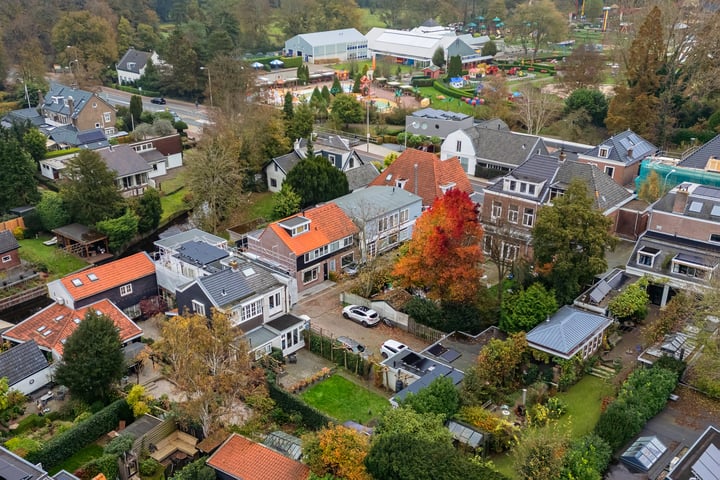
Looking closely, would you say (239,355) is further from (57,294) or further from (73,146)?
(73,146)

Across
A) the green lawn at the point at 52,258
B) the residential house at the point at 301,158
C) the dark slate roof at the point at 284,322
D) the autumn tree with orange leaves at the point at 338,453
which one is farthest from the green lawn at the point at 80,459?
the residential house at the point at 301,158

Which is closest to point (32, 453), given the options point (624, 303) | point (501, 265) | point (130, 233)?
point (130, 233)

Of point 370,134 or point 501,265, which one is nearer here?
point 501,265

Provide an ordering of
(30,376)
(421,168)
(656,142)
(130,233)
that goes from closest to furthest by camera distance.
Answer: (30,376) < (130,233) < (421,168) < (656,142)

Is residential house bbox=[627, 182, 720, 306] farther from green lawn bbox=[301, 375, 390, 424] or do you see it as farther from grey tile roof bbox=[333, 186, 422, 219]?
green lawn bbox=[301, 375, 390, 424]

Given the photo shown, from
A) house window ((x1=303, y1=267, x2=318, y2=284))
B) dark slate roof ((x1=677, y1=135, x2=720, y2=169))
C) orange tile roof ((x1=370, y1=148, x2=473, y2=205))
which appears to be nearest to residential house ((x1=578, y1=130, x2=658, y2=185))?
dark slate roof ((x1=677, y1=135, x2=720, y2=169))

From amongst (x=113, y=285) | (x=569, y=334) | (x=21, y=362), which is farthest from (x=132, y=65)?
(x=569, y=334)

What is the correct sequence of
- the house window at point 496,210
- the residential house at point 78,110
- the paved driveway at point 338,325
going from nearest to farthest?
1. the paved driveway at point 338,325
2. the house window at point 496,210
3. the residential house at point 78,110

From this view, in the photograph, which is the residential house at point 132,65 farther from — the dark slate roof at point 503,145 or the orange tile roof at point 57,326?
the orange tile roof at point 57,326
